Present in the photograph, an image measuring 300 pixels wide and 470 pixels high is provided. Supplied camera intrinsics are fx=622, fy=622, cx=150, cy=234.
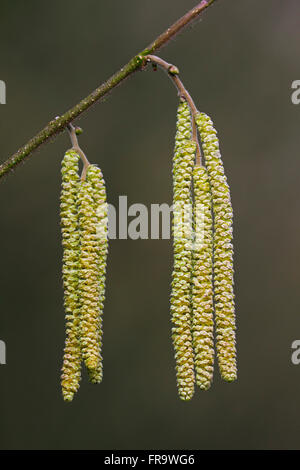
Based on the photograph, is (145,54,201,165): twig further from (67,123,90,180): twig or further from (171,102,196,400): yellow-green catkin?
(67,123,90,180): twig

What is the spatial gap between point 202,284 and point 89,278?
0.40 feet

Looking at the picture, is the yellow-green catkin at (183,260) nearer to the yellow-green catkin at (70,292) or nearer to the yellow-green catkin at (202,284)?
the yellow-green catkin at (202,284)

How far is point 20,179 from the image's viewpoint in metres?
1.84

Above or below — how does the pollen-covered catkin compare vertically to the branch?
below

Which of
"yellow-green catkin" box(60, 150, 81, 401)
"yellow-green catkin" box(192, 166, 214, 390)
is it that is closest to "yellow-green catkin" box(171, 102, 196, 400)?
"yellow-green catkin" box(192, 166, 214, 390)

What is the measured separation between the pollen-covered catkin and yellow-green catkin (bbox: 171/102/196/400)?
0.28 feet

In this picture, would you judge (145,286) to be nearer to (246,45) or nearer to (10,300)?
(10,300)

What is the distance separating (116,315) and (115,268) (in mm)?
140

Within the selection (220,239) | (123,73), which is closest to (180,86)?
(123,73)

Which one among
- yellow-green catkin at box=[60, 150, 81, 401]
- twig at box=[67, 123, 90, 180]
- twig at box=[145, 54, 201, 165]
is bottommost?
yellow-green catkin at box=[60, 150, 81, 401]

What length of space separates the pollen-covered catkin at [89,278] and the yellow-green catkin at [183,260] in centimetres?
9

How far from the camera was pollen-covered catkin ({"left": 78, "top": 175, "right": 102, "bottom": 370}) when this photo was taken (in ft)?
2.19

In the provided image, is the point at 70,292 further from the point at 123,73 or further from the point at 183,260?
the point at 123,73

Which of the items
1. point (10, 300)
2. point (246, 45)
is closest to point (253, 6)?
point (246, 45)
